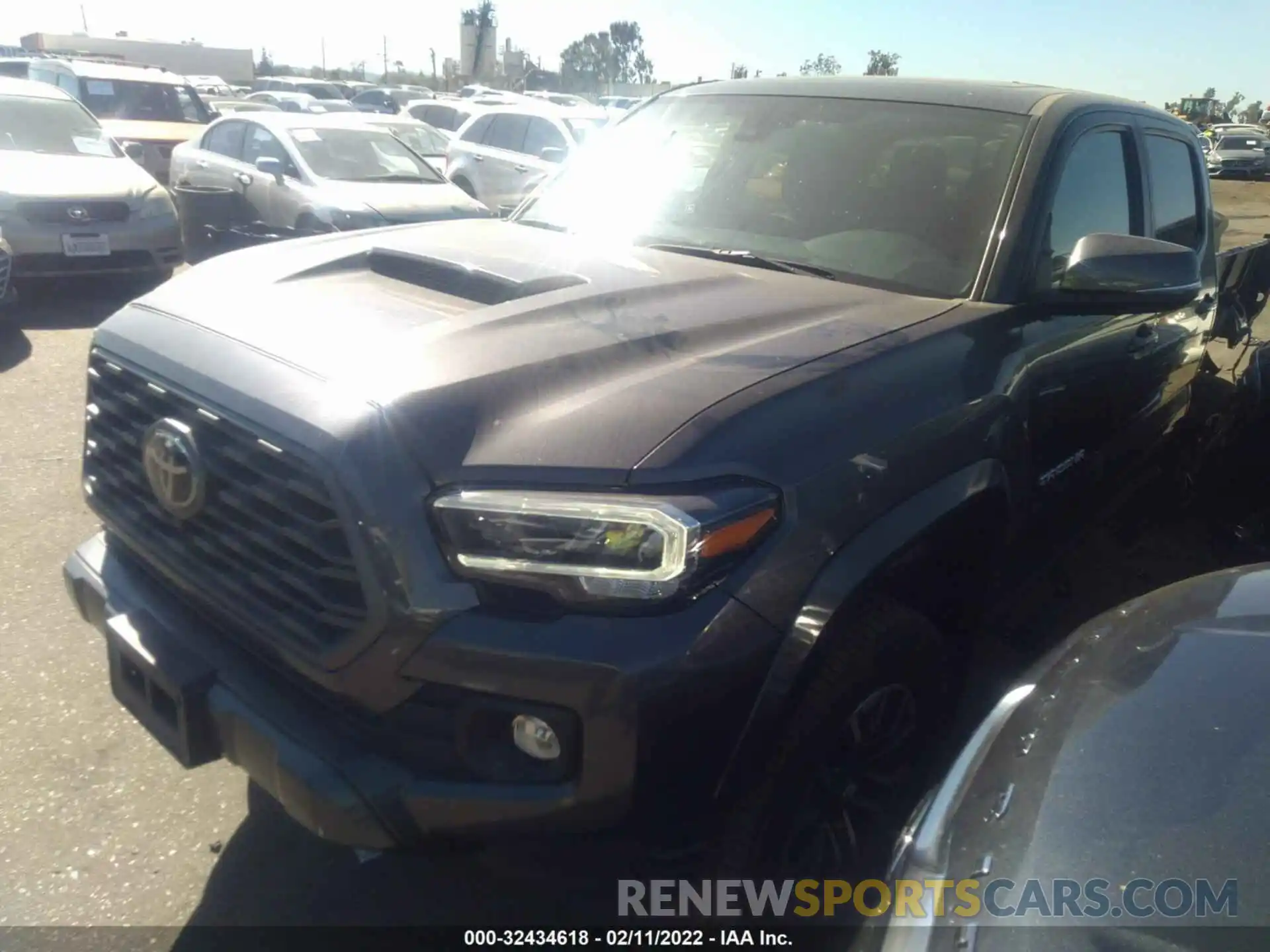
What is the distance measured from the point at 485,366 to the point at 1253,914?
60.3 inches

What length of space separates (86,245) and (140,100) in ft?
21.6

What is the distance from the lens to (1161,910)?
52.8 inches

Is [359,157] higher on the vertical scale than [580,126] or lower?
lower

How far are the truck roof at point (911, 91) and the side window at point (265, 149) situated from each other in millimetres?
6564

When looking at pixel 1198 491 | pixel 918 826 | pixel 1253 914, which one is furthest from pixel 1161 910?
pixel 1198 491

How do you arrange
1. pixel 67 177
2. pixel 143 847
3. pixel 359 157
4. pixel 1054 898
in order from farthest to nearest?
pixel 359 157 < pixel 67 177 < pixel 143 847 < pixel 1054 898

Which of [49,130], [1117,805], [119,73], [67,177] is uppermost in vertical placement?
[119,73]

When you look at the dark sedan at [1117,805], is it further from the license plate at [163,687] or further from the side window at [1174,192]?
the side window at [1174,192]

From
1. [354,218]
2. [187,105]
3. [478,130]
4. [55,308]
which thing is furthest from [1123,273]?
[187,105]

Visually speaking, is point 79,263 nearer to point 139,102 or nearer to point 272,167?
point 272,167

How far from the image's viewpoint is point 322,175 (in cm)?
925

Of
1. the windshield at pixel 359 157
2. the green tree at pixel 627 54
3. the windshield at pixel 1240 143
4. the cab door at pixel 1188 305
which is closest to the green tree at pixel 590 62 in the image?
the green tree at pixel 627 54

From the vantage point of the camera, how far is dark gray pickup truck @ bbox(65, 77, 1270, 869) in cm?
182

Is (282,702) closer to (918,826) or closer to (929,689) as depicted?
(918,826)
